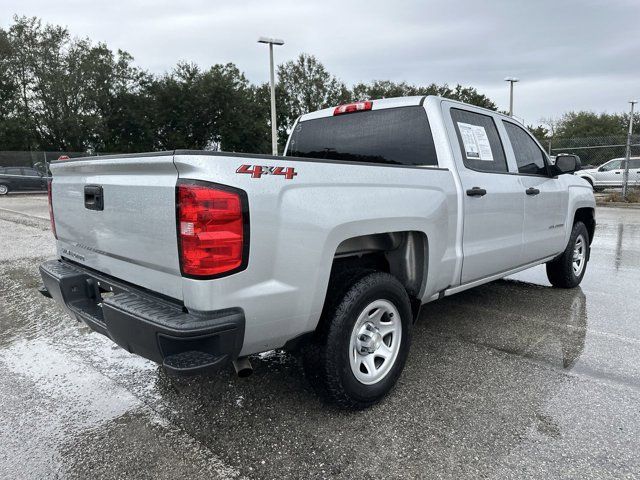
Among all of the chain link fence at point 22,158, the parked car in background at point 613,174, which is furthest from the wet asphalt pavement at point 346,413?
the chain link fence at point 22,158

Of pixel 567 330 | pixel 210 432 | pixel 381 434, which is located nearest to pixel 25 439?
pixel 210 432

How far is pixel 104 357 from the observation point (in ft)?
12.0

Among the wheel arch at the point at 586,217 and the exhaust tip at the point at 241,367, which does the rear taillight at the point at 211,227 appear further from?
the wheel arch at the point at 586,217

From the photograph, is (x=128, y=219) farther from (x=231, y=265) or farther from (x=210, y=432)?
(x=210, y=432)

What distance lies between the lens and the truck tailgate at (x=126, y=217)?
7.36ft

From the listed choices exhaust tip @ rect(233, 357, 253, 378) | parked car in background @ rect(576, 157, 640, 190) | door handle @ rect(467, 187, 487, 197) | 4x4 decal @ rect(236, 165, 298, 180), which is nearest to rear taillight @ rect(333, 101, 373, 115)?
→ door handle @ rect(467, 187, 487, 197)

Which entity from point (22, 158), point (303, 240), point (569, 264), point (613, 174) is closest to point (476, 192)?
point (303, 240)

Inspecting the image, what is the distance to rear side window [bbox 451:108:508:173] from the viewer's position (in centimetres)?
367

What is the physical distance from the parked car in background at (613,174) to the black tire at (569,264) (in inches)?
638

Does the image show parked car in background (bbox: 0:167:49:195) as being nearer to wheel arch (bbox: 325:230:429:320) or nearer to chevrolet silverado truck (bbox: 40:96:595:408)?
chevrolet silverado truck (bbox: 40:96:595:408)

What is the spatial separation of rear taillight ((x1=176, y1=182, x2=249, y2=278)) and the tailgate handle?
784 millimetres

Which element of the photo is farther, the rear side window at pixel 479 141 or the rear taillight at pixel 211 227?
the rear side window at pixel 479 141

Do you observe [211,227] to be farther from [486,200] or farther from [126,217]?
[486,200]

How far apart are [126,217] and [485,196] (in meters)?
2.56
